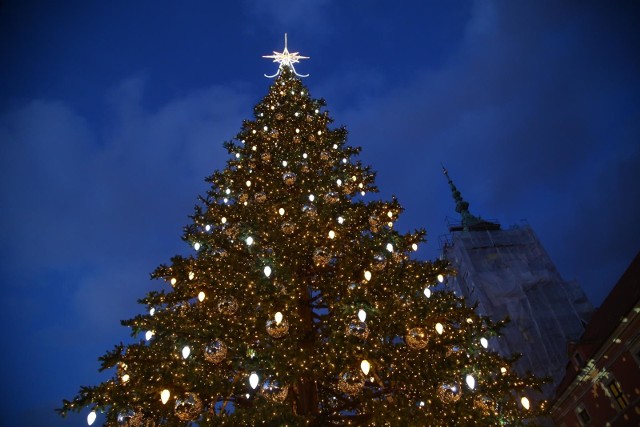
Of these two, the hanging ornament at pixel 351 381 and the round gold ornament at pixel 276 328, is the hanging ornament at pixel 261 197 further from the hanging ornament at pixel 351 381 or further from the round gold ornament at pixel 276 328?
the hanging ornament at pixel 351 381

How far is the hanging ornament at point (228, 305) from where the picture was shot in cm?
630

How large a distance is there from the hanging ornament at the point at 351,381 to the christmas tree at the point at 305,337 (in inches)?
0.8

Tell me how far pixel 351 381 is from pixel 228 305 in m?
2.52

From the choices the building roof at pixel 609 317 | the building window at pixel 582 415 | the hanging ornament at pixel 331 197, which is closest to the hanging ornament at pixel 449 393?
the hanging ornament at pixel 331 197

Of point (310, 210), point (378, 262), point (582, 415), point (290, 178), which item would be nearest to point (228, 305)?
point (310, 210)

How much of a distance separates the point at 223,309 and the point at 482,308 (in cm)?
2220

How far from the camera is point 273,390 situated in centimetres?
540

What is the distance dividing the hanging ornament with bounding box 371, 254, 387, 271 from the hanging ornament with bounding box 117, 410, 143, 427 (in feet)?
15.5

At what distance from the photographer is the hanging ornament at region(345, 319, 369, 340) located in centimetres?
563

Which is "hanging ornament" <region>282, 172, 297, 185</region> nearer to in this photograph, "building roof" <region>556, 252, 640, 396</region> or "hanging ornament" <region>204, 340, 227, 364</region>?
"hanging ornament" <region>204, 340, 227, 364</region>

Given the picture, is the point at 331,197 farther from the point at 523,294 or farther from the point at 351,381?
the point at 523,294

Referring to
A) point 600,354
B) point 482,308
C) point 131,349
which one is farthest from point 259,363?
point 482,308

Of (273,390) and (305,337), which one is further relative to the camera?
(305,337)

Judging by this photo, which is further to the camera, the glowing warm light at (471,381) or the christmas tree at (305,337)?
the glowing warm light at (471,381)
